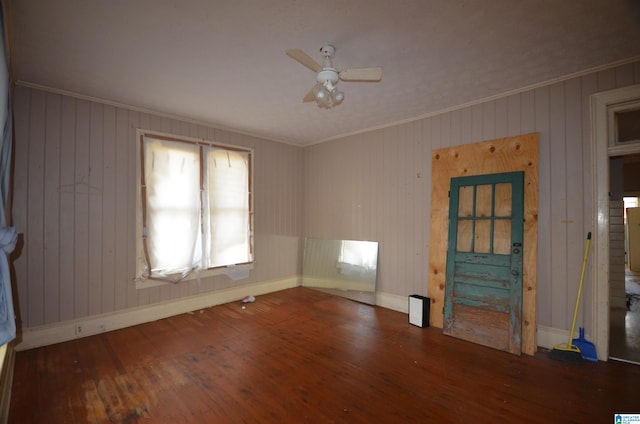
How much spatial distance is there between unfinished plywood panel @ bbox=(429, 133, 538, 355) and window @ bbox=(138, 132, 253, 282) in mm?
2974

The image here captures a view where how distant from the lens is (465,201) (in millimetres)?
3508

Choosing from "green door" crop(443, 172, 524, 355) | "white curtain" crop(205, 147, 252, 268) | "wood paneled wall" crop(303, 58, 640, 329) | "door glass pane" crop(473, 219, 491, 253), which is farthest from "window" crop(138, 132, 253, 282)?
"door glass pane" crop(473, 219, 491, 253)

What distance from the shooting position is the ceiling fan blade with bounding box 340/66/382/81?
2.15 meters

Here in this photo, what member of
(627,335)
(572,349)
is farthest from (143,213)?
(627,335)

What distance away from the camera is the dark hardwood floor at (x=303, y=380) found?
2.07 m

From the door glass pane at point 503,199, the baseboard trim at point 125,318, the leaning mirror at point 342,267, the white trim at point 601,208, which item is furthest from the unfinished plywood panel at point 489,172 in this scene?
the baseboard trim at point 125,318

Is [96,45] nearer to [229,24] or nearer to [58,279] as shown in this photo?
[229,24]

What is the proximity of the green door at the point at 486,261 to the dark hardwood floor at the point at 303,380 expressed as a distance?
239 millimetres

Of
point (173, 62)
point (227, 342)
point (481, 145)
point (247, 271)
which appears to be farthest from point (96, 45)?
point (481, 145)

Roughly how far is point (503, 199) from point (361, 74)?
2.23 metres

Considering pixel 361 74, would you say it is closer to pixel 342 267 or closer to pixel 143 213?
pixel 143 213

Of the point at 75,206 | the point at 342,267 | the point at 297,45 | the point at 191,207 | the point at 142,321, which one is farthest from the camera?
the point at 342,267

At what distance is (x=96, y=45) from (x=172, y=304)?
10.4 ft

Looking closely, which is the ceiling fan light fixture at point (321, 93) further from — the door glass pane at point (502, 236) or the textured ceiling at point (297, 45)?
the door glass pane at point (502, 236)
